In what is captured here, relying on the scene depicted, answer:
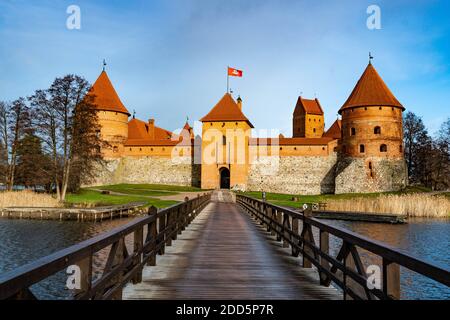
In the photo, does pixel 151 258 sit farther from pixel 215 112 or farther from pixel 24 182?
pixel 215 112

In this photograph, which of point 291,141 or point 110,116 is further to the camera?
point 110,116

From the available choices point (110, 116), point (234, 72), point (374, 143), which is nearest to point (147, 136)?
point (110, 116)

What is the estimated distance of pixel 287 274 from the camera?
5242 millimetres

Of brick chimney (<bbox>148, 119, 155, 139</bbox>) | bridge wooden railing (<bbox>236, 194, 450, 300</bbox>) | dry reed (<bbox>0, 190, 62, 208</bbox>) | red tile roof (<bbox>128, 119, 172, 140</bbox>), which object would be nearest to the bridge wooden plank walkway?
bridge wooden railing (<bbox>236, 194, 450, 300</bbox>)

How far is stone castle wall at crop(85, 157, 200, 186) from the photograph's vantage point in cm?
4303

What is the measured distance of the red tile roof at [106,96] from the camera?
42.1 metres

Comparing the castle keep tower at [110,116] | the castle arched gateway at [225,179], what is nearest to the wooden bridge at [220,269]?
the castle keep tower at [110,116]

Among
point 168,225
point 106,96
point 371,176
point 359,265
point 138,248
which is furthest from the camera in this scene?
point 106,96

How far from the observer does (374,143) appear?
1441 inches

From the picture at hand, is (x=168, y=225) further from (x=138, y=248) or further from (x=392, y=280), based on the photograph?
(x=392, y=280)

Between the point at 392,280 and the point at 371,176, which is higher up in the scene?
the point at 371,176

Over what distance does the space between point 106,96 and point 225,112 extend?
45.4 feet

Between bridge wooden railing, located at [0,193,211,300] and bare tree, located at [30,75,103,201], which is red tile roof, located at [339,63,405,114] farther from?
bridge wooden railing, located at [0,193,211,300]

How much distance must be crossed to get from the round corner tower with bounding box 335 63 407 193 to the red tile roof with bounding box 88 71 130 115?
2515cm
